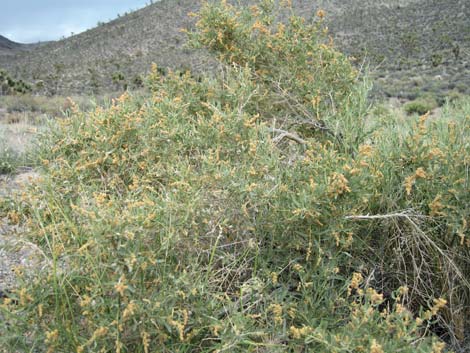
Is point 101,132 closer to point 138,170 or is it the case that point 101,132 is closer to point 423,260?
point 138,170

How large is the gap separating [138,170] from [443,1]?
3876 cm

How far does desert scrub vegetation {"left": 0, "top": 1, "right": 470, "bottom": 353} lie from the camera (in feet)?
7.72

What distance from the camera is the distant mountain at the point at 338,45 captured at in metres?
27.2

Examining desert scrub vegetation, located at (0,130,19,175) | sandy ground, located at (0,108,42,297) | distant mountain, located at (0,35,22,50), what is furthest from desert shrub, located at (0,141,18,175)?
distant mountain, located at (0,35,22,50)

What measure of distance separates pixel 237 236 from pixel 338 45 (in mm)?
27298

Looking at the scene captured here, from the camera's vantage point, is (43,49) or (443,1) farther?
(43,49)

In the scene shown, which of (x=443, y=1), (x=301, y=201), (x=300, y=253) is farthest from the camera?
(x=443, y=1)

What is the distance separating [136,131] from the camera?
3367mm

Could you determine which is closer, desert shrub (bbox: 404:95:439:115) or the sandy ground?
the sandy ground

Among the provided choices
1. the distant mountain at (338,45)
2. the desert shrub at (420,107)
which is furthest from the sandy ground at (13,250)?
the distant mountain at (338,45)

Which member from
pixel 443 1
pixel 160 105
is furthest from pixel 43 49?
pixel 160 105

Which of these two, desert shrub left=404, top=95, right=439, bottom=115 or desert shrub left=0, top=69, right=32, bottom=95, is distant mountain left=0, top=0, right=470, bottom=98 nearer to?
desert shrub left=404, top=95, right=439, bottom=115

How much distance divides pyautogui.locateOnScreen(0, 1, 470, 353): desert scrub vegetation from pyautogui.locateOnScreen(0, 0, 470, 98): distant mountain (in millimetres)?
19699

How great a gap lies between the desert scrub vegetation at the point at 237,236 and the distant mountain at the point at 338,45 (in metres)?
19.7
